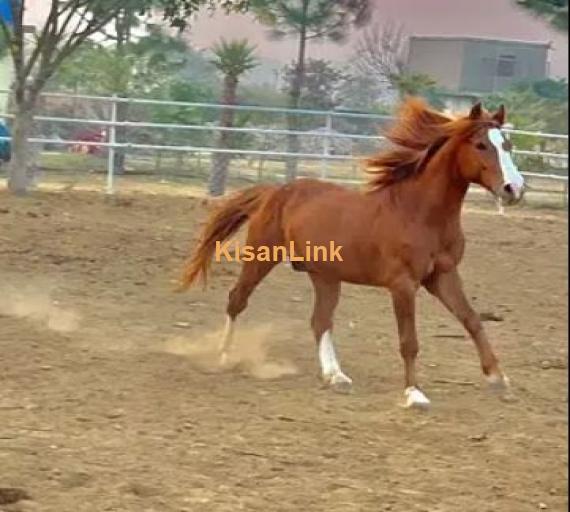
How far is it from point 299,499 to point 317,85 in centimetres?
1354

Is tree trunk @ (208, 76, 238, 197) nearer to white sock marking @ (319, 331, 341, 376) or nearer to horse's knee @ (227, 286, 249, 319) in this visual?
horse's knee @ (227, 286, 249, 319)

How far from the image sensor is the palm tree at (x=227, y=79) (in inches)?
608

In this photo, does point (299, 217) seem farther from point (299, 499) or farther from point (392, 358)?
point (299, 499)

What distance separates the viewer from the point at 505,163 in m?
5.12

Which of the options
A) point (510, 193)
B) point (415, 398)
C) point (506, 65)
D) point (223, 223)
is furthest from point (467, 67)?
point (415, 398)

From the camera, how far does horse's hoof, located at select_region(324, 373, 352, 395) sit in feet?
18.2

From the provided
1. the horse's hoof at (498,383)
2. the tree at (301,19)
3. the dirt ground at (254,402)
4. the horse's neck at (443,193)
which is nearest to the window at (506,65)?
the dirt ground at (254,402)

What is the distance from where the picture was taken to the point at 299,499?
3.89 m

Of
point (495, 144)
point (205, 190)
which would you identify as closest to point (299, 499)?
point (495, 144)

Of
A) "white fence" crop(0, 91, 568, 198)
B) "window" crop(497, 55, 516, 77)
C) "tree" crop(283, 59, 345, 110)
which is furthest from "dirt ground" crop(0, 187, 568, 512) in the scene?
"tree" crop(283, 59, 345, 110)

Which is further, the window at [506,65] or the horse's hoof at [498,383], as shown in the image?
the window at [506,65]

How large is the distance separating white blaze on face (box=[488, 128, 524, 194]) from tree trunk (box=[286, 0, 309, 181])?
33.9 ft

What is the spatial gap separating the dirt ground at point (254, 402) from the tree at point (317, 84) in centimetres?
695

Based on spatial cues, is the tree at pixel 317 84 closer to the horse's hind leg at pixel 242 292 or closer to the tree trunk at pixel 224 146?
the tree trunk at pixel 224 146
